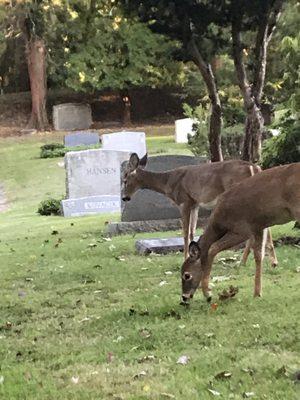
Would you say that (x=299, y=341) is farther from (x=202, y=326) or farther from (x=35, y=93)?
(x=35, y=93)

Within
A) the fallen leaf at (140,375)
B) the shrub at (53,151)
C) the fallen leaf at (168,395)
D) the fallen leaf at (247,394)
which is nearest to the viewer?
the fallen leaf at (247,394)

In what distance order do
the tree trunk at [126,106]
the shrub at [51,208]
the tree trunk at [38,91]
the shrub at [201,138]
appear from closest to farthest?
the shrub at [51,208] → the shrub at [201,138] → the tree trunk at [38,91] → the tree trunk at [126,106]

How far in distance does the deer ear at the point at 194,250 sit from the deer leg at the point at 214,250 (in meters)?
0.10

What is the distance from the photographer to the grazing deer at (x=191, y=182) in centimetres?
964

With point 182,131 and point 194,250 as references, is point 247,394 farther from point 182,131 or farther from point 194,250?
point 182,131

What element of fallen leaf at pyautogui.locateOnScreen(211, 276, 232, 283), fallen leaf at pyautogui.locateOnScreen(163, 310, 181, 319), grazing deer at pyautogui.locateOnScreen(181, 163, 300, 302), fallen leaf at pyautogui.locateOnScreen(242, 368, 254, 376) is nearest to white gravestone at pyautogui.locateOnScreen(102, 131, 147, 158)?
fallen leaf at pyautogui.locateOnScreen(211, 276, 232, 283)

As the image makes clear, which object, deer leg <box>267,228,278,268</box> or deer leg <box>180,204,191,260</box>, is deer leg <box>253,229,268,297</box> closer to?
deer leg <box>267,228,278,268</box>

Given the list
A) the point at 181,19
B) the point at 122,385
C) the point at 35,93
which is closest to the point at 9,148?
the point at 35,93

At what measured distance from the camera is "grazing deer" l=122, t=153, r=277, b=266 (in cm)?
964

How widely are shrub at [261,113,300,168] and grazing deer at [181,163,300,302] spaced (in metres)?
4.00

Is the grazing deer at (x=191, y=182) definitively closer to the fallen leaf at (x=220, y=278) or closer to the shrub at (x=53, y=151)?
the fallen leaf at (x=220, y=278)

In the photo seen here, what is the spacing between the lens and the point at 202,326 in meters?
6.24

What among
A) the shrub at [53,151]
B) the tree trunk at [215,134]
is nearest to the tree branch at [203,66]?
the tree trunk at [215,134]

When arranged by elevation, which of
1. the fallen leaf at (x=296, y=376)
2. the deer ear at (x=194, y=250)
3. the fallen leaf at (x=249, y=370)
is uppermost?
the deer ear at (x=194, y=250)
